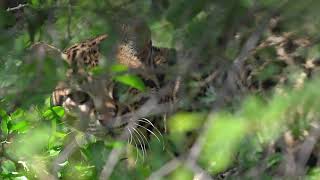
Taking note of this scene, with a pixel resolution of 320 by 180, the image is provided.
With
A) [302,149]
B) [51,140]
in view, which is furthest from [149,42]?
[51,140]

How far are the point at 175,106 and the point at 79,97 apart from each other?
2.33ft

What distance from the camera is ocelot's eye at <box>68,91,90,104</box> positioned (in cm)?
298

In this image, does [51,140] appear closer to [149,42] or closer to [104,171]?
[104,171]

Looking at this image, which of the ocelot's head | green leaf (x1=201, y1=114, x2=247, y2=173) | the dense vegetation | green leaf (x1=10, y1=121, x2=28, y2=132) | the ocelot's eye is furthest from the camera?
the ocelot's eye

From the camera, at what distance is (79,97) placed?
9.98ft

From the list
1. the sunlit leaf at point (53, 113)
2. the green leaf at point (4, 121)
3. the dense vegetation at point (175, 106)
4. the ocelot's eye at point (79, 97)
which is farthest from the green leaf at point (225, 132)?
the ocelot's eye at point (79, 97)

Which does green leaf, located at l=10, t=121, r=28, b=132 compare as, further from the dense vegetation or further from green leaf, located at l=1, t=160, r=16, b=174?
green leaf, located at l=1, t=160, r=16, b=174

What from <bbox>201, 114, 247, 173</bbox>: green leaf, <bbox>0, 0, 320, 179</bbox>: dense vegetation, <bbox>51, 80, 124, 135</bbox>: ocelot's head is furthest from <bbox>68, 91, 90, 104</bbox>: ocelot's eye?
<bbox>201, 114, 247, 173</bbox>: green leaf

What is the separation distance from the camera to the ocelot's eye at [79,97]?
298 centimetres

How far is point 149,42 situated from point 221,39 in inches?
47.3

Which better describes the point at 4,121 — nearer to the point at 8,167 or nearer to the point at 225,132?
the point at 8,167

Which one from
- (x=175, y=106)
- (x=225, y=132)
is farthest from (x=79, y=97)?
(x=225, y=132)

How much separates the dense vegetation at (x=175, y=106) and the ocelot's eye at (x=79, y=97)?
0.55m

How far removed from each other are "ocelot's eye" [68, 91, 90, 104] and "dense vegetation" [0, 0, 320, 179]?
55cm
